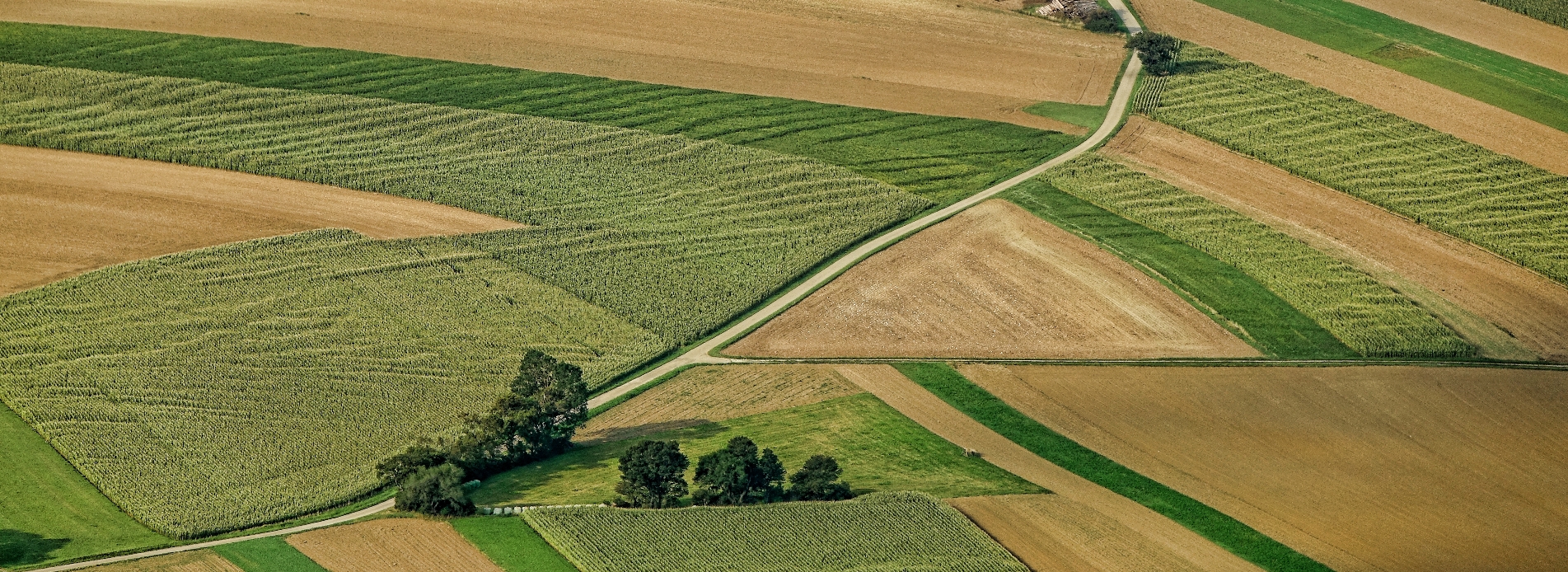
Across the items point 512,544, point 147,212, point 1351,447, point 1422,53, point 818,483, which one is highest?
point 1422,53

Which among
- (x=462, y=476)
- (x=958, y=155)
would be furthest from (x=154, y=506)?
(x=958, y=155)

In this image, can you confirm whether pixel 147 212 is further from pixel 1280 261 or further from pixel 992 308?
pixel 1280 261

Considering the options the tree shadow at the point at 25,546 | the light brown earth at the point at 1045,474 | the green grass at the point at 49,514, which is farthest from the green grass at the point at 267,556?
the light brown earth at the point at 1045,474

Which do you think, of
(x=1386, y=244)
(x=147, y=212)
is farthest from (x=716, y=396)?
(x=1386, y=244)

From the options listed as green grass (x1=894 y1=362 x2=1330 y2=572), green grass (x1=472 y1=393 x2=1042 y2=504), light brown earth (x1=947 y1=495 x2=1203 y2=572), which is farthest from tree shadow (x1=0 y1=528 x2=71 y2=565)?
green grass (x1=894 y1=362 x2=1330 y2=572)

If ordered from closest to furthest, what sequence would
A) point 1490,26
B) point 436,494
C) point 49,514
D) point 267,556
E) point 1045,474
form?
point 267,556 → point 436,494 → point 49,514 → point 1045,474 → point 1490,26

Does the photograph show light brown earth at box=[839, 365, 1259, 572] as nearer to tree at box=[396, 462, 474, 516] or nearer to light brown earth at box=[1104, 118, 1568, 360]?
tree at box=[396, 462, 474, 516]
